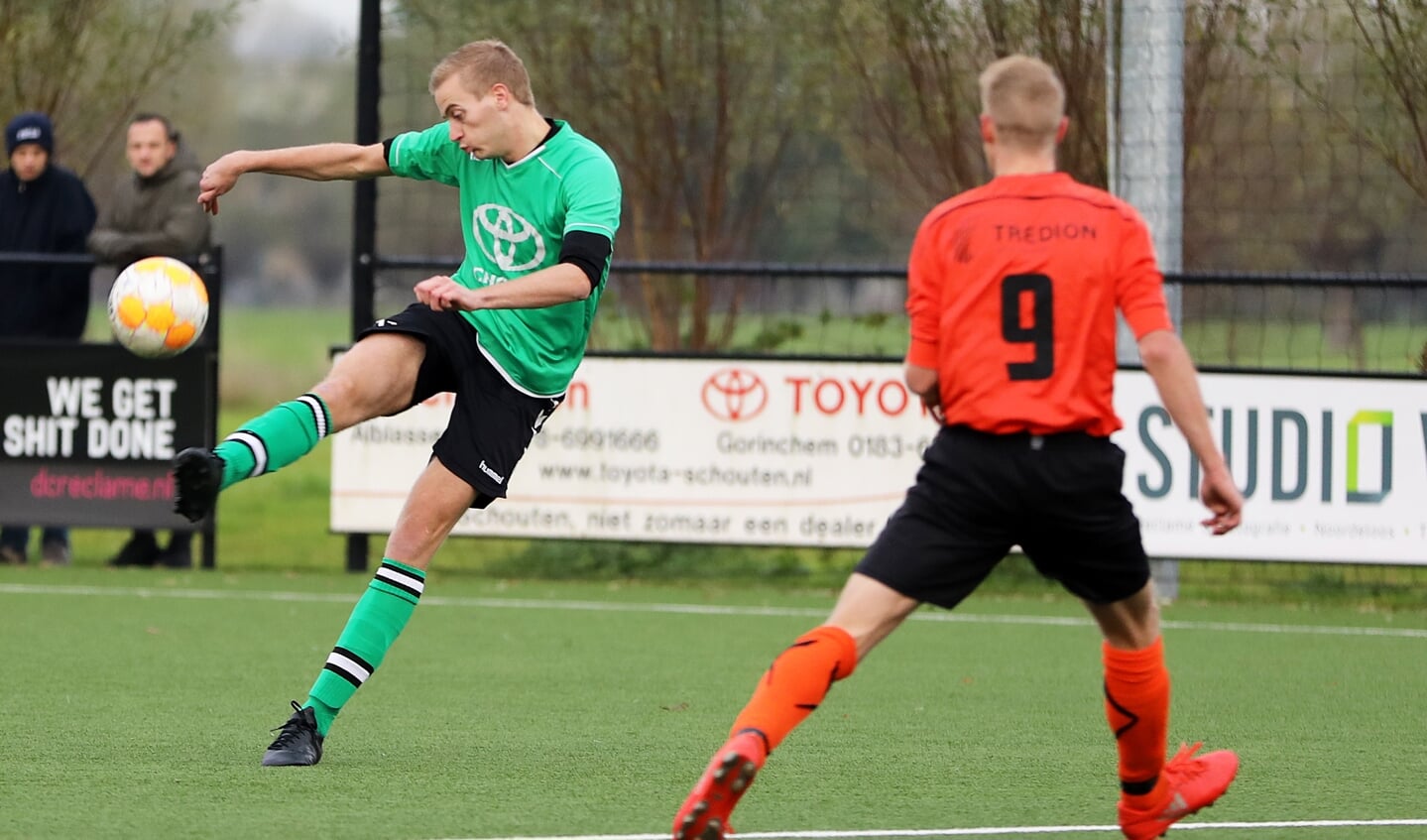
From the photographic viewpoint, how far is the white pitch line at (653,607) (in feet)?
32.8

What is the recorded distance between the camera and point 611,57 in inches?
481

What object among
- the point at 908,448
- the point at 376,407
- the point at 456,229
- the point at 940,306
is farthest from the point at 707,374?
the point at 940,306

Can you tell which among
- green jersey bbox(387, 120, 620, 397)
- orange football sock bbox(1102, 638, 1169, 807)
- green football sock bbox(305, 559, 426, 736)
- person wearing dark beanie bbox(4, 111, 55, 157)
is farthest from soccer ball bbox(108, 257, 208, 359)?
person wearing dark beanie bbox(4, 111, 55, 157)

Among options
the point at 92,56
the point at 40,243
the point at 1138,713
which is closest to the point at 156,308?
the point at 1138,713

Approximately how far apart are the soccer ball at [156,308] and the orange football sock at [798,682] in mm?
2726

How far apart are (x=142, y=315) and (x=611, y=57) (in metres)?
6.44

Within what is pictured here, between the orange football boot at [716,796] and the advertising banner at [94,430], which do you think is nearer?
the orange football boot at [716,796]

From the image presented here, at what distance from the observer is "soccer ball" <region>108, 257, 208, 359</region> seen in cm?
617

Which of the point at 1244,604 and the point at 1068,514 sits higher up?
the point at 1068,514

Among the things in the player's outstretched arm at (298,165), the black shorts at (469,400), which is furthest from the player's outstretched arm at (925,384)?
the player's outstretched arm at (298,165)

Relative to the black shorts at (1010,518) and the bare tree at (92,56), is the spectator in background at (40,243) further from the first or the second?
the black shorts at (1010,518)

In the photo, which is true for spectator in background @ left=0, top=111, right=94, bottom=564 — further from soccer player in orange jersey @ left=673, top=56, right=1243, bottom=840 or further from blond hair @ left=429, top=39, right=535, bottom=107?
soccer player in orange jersey @ left=673, top=56, right=1243, bottom=840

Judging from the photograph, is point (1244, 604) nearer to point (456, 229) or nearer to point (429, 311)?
point (456, 229)

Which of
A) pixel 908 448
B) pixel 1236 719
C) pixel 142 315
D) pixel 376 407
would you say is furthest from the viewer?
pixel 908 448
